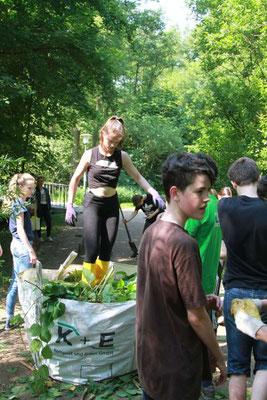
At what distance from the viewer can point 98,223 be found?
13.5 ft

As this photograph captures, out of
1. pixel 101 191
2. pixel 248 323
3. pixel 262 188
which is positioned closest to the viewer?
pixel 248 323

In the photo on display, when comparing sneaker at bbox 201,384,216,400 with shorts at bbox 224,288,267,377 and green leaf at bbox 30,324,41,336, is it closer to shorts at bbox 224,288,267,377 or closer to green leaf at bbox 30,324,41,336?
shorts at bbox 224,288,267,377

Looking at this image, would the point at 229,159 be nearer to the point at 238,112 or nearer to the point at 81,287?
the point at 238,112

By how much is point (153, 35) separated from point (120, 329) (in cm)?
4006

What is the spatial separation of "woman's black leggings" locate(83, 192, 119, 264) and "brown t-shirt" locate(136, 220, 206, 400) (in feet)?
7.32

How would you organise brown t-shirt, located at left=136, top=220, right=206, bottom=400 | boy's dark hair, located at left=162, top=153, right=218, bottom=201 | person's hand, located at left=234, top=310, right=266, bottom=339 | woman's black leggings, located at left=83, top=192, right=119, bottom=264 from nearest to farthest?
brown t-shirt, located at left=136, top=220, right=206, bottom=400
boy's dark hair, located at left=162, top=153, right=218, bottom=201
person's hand, located at left=234, top=310, right=266, bottom=339
woman's black leggings, located at left=83, top=192, right=119, bottom=264

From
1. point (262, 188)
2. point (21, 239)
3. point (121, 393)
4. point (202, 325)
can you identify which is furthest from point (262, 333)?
point (21, 239)

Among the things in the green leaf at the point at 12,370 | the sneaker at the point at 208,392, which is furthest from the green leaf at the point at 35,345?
the sneaker at the point at 208,392

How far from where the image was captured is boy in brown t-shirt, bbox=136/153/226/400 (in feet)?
5.77

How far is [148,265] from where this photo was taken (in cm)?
190

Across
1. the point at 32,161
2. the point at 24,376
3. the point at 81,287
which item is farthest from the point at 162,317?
the point at 32,161

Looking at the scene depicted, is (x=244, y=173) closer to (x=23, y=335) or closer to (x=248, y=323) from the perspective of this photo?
(x=248, y=323)

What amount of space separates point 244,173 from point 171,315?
1439 mm

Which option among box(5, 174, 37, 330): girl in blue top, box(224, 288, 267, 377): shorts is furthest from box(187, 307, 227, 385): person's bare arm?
box(5, 174, 37, 330): girl in blue top
